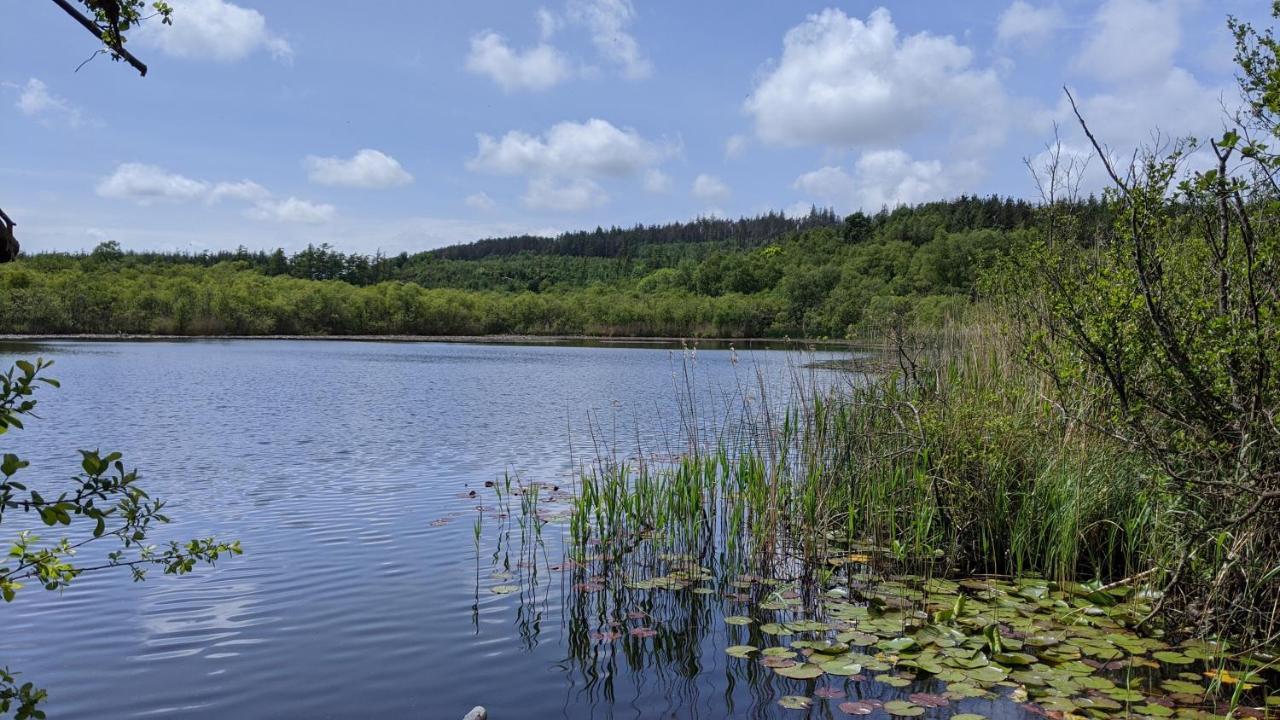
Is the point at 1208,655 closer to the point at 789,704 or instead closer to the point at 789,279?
the point at 789,704

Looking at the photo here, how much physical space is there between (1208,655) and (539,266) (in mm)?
171440

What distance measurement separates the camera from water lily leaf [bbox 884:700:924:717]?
5082 millimetres

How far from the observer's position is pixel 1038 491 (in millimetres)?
7621

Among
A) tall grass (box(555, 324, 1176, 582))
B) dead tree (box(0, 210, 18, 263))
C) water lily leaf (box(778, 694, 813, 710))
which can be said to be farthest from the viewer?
tall grass (box(555, 324, 1176, 582))

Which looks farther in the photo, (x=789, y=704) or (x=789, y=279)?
(x=789, y=279)

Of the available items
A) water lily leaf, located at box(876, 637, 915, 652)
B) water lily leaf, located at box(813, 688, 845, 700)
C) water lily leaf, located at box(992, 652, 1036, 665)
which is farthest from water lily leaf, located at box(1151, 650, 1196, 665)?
water lily leaf, located at box(813, 688, 845, 700)

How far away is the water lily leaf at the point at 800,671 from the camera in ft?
18.4

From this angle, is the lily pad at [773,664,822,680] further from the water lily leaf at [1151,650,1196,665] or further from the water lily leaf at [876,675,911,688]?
the water lily leaf at [1151,650,1196,665]

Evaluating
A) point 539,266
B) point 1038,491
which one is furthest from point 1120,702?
point 539,266

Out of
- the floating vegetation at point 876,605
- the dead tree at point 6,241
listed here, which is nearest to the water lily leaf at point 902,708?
the floating vegetation at point 876,605

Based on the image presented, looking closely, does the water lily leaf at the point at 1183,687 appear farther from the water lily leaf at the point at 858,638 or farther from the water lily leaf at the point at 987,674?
the water lily leaf at the point at 858,638

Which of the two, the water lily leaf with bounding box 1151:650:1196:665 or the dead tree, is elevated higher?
the dead tree

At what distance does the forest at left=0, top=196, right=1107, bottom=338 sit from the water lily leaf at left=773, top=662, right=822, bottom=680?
5143 centimetres

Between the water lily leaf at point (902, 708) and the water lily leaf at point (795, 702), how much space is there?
47cm
